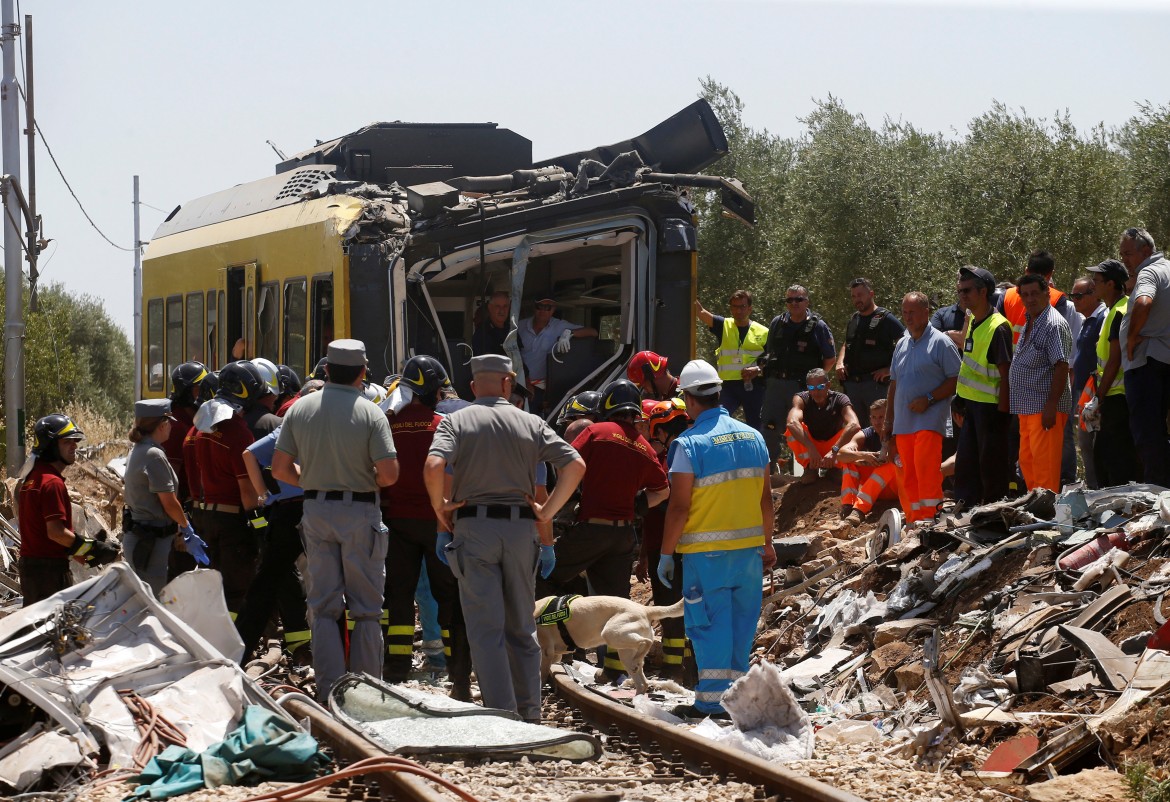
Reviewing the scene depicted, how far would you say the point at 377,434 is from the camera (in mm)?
7605

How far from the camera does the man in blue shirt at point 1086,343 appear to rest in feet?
33.7

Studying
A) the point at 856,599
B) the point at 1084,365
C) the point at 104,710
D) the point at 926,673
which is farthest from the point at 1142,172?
the point at 104,710

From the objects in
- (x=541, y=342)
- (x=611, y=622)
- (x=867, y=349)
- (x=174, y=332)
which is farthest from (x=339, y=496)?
(x=174, y=332)

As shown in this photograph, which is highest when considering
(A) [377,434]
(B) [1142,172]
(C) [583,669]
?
(B) [1142,172]

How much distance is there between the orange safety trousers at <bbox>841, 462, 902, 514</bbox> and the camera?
1177 cm

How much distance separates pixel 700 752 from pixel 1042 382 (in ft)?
15.2

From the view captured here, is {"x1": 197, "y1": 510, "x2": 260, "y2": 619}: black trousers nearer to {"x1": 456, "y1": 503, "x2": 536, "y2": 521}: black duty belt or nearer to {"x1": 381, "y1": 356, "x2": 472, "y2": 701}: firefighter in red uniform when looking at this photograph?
{"x1": 381, "y1": 356, "x2": 472, "y2": 701}: firefighter in red uniform

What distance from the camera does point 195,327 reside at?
15.5 m

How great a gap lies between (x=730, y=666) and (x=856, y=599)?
2.12 m

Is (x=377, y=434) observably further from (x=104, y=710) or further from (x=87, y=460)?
(x=87, y=460)

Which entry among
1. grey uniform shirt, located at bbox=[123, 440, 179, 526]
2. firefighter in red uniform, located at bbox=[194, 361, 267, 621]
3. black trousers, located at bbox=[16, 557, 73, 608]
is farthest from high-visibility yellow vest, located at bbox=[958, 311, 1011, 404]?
black trousers, located at bbox=[16, 557, 73, 608]

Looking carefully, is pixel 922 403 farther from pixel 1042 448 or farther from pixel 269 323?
pixel 269 323

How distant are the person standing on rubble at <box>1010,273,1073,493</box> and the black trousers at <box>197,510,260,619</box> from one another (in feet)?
16.9

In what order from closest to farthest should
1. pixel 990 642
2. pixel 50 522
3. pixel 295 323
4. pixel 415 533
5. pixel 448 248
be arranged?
pixel 990 642, pixel 415 533, pixel 50 522, pixel 448 248, pixel 295 323
